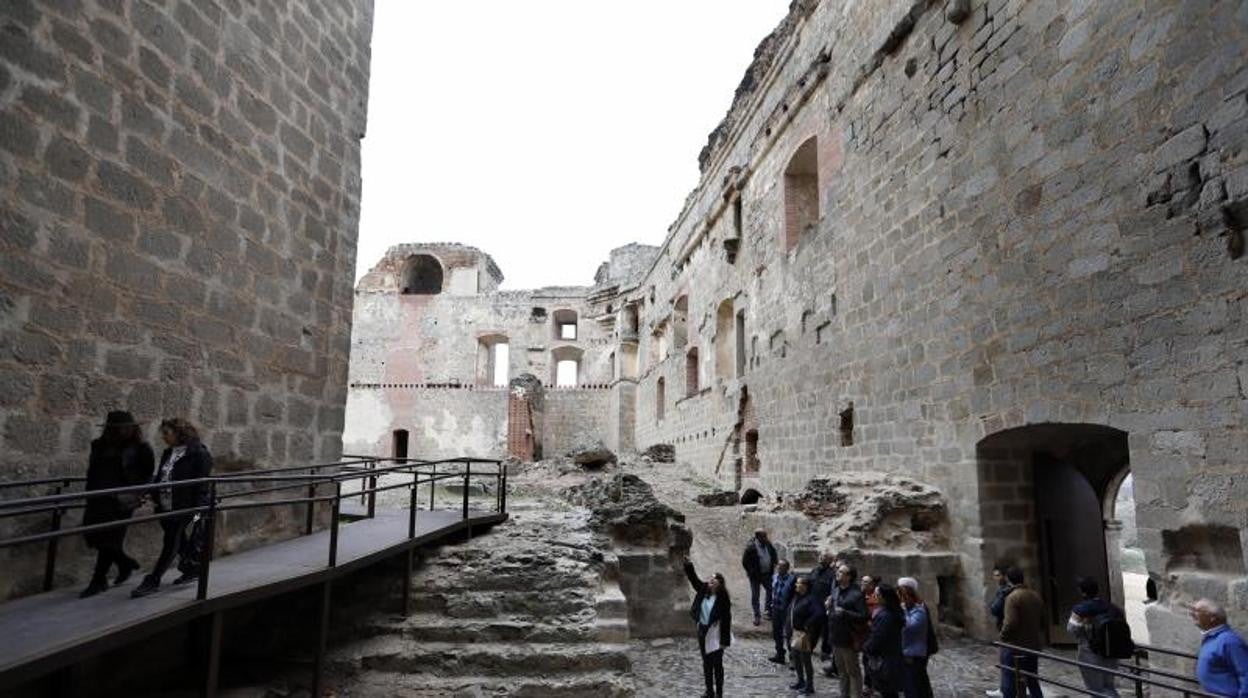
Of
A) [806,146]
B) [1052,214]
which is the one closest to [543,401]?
[806,146]

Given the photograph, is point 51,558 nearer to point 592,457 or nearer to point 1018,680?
point 1018,680

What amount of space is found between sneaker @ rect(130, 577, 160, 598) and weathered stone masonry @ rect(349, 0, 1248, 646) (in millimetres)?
6716

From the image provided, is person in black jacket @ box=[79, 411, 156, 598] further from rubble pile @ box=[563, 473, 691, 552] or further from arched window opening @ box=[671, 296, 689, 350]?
arched window opening @ box=[671, 296, 689, 350]

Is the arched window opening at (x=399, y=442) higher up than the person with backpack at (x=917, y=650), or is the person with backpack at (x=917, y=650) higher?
the arched window opening at (x=399, y=442)

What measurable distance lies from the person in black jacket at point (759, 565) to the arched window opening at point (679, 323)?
13754 millimetres

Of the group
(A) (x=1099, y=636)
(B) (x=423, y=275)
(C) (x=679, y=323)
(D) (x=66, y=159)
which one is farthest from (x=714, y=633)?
(B) (x=423, y=275)

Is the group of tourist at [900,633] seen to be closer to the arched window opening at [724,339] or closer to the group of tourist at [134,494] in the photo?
the group of tourist at [134,494]

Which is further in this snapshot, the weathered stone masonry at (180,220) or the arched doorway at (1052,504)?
the arched doorway at (1052,504)

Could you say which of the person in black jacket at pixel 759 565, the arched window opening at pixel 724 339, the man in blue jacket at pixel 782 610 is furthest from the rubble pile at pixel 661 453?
the man in blue jacket at pixel 782 610

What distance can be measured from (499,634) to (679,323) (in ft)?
58.4

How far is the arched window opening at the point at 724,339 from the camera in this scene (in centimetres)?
1770

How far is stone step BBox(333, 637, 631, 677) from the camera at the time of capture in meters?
5.25

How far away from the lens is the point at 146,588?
3.98 meters

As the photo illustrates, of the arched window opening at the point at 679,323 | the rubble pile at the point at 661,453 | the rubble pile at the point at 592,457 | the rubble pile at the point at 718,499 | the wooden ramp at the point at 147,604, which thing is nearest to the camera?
the wooden ramp at the point at 147,604
